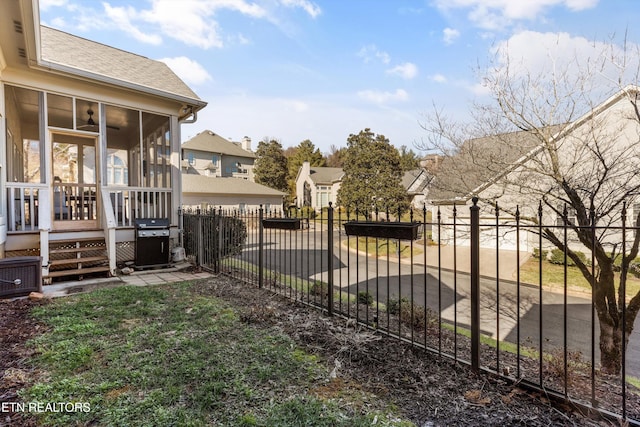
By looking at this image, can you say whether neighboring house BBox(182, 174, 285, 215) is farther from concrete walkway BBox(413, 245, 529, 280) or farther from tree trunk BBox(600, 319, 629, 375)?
tree trunk BBox(600, 319, 629, 375)

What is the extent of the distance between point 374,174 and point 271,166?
56.2 ft

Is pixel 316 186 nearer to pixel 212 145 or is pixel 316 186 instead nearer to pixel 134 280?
pixel 212 145

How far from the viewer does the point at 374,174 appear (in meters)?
19.9

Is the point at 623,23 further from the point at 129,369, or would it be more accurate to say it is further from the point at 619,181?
the point at 129,369

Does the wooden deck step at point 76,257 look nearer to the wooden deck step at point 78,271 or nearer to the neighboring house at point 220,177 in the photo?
the wooden deck step at point 78,271

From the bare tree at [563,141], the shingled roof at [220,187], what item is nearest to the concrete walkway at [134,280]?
the bare tree at [563,141]

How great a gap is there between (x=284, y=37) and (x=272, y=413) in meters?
10.2

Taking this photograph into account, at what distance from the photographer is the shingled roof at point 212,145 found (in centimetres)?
3118

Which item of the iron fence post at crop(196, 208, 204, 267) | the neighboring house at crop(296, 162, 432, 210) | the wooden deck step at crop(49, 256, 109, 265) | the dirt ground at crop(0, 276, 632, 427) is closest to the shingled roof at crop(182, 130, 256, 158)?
the neighboring house at crop(296, 162, 432, 210)

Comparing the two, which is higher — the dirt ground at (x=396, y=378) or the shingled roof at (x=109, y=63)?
the shingled roof at (x=109, y=63)

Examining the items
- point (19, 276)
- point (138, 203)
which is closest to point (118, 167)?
point (138, 203)

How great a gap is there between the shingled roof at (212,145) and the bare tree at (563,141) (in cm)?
2818

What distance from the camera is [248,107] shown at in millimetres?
16047

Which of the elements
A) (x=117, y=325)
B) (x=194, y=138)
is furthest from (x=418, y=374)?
(x=194, y=138)
